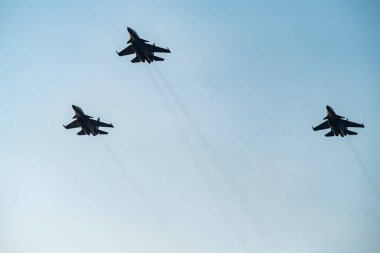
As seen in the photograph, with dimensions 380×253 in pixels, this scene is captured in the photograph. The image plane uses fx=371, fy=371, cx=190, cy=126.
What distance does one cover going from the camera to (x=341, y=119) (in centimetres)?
6919

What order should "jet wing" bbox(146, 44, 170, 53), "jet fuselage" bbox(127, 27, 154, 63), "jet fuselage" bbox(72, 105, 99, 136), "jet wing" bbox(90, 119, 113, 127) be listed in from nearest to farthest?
"jet fuselage" bbox(127, 27, 154, 63)
"jet fuselage" bbox(72, 105, 99, 136)
"jet wing" bbox(146, 44, 170, 53)
"jet wing" bbox(90, 119, 113, 127)

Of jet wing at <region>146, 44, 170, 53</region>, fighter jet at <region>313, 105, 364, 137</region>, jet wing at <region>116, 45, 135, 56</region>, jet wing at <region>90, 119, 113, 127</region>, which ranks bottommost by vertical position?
fighter jet at <region>313, 105, 364, 137</region>

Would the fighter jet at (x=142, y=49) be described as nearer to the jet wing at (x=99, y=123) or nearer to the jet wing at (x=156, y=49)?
the jet wing at (x=156, y=49)

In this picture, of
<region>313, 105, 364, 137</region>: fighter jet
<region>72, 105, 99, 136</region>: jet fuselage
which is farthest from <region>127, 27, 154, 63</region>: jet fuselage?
<region>313, 105, 364, 137</region>: fighter jet

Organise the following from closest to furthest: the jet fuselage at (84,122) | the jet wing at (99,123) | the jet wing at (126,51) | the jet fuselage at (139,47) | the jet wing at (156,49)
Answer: the jet fuselage at (139,47) < the jet fuselage at (84,122) < the jet wing at (156,49) < the jet wing at (99,123) < the jet wing at (126,51)

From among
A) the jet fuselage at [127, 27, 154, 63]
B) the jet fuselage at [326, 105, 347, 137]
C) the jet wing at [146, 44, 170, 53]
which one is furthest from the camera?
the jet wing at [146, 44, 170, 53]

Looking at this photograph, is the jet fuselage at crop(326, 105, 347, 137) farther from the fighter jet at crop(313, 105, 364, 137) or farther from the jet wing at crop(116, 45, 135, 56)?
the jet wing at crop(116, 45, 135, 56)

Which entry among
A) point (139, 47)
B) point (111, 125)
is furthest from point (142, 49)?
point (111, 125)

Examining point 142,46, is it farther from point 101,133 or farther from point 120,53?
point 101,133

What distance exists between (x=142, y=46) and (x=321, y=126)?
40.3 m

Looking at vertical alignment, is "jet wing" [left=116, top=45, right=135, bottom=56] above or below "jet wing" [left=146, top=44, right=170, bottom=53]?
above

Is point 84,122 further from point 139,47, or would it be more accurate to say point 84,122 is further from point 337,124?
point 337,124

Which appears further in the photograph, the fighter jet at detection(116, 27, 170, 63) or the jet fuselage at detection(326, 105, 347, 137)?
the jet fuselage at detection(326, 105, 347, 137)

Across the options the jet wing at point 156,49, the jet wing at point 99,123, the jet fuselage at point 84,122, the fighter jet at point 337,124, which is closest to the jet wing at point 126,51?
the jet wing at point 156,49
